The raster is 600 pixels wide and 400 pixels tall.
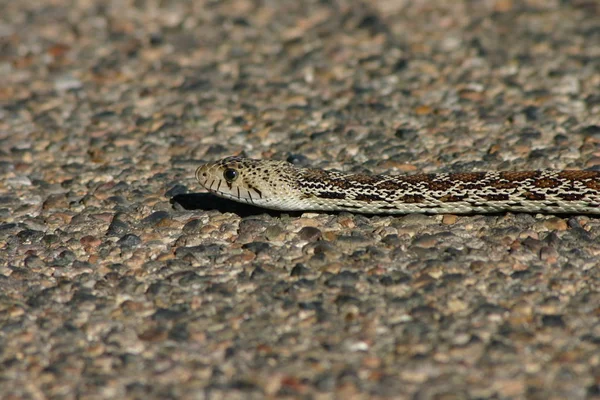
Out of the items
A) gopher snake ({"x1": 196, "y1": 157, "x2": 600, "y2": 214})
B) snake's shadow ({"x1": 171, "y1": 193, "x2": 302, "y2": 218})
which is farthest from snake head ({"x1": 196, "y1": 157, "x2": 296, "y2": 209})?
snake's shadow ({"x1": 171, "y1": 193, "x2": 302, "y2": 218})

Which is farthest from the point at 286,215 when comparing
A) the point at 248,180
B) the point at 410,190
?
the point at 410,190

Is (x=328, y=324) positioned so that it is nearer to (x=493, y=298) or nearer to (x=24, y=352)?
(x=493, y=298)

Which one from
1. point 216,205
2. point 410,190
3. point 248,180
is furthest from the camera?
point 216,205

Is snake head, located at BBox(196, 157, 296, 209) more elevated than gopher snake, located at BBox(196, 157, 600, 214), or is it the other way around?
snake head, located at BBox(196, 157, 296, 209)

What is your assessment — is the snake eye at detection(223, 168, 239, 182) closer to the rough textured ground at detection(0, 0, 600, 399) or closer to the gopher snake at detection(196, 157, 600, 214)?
the gopher snake at detection(196, 157, 600, 214)

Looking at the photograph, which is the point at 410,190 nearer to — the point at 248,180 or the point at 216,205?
the point at 248,180

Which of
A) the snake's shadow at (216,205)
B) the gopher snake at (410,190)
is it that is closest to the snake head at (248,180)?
the gopher snake at (410,190)

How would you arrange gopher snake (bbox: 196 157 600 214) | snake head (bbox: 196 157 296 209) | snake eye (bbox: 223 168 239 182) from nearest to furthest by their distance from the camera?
gopher snake (bbox: 196 157 600 214) < snake head (bbox: 196 157 296 209) < snake eye (bbox: 223 168 239 182)
